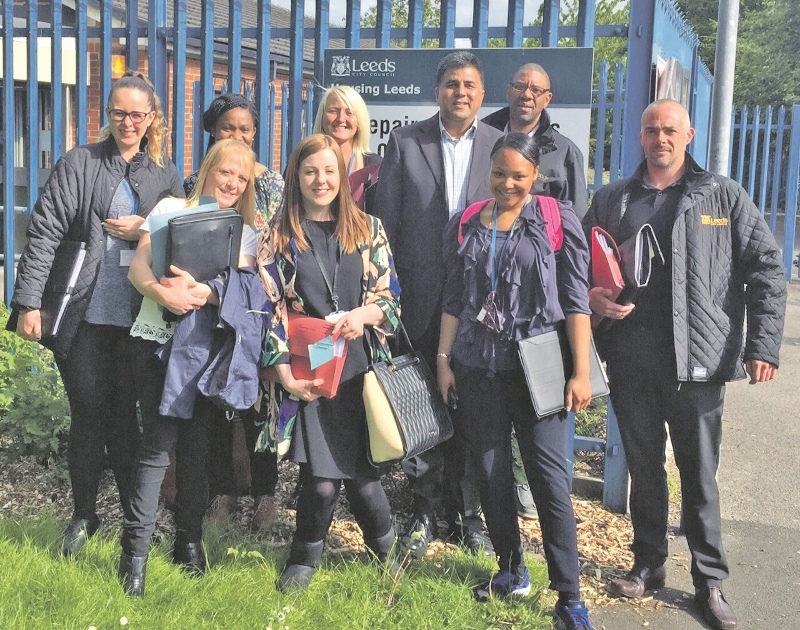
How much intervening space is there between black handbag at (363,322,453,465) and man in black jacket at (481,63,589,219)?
1031 mm

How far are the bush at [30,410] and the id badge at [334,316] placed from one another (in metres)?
2.35

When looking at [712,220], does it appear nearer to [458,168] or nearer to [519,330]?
[519,330]

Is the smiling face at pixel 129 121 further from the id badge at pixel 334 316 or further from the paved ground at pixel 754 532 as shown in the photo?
the paved ground at pixel 754 532

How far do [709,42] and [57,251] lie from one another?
30535mm

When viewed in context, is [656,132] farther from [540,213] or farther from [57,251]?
[57,251]

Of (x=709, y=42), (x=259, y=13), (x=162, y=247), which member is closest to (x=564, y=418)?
(x=162, y=247)

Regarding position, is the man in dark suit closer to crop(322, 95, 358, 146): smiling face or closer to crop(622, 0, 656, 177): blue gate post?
crop(322, 95, 358, 146): smiling face

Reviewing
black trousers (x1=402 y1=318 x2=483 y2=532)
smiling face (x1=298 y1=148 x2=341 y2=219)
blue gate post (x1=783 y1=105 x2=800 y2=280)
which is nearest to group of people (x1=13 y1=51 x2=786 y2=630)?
smiling face (x1=298 y1=148 x2=341 y2=219)

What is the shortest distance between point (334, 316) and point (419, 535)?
43.5 inches

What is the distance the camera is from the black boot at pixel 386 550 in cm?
374

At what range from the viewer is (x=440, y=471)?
432cm

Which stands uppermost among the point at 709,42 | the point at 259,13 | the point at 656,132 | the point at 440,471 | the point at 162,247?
the point at 709,42

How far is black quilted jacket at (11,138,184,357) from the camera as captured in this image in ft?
12.7

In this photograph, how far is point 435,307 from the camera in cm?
400
